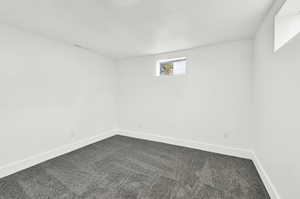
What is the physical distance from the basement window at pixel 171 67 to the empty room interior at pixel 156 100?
3 centimetres

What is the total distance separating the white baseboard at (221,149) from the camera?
1.50 meters

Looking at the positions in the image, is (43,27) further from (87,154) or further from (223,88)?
(223,88)

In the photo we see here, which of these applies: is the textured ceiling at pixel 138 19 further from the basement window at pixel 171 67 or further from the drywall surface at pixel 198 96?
the basement window at pixel 171 67

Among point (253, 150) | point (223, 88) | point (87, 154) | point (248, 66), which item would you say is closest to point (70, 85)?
point (87, 154)

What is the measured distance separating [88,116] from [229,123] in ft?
10.7

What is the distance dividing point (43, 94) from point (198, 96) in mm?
3160

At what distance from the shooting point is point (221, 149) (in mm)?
2547

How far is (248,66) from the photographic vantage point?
2311mm

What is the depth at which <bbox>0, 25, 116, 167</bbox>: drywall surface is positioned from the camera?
1.87 m

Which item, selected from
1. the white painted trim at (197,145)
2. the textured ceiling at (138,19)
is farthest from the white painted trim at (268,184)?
the textured ceiling at (138,19)

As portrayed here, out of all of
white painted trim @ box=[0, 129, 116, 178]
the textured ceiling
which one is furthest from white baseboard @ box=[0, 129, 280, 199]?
the textured ceiling

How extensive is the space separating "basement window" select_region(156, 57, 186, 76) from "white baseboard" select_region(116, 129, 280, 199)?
170 centimetres

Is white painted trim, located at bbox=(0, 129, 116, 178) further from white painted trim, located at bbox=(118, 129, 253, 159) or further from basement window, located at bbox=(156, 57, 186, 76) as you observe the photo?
basement window, located at bbox=(156, 57, 186, 76)

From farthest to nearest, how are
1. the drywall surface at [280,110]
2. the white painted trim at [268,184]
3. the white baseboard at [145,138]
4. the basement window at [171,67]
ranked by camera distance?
1. the basement window at [171,67]
2. the white baseboard at [145,138]
3. the white painted trim at [268,184]
4. the drywall surface at [280,110]
